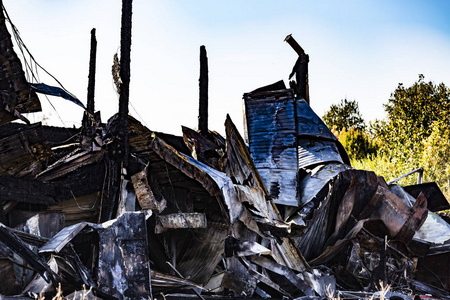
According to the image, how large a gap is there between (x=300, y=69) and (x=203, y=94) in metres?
4.20

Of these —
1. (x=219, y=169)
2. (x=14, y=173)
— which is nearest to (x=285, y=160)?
(x=219, y=169)

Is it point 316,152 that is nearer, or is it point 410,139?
point 316,152

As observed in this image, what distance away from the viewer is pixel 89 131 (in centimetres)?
870

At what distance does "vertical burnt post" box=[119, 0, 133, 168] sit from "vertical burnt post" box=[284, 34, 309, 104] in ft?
27.2

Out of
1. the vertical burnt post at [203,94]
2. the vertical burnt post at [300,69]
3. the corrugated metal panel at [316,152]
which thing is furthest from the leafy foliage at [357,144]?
the vertical burnt post at [203,94]

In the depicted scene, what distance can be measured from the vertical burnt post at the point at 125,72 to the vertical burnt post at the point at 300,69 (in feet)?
27.2

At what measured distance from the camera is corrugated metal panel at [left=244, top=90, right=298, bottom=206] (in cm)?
1356

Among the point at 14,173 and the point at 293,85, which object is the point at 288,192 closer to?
the point at 293,85

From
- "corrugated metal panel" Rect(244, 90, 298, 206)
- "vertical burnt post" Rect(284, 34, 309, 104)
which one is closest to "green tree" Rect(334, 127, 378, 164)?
"vertical burnt post" Rect(284, 34, 309, 104)

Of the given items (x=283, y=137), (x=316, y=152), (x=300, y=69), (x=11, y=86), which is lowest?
(x=316, y=152)

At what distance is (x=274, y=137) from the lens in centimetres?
1450

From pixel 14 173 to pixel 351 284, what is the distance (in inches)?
274

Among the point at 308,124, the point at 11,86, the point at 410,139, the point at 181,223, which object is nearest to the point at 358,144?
the point at 410,139

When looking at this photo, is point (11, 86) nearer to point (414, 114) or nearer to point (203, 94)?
point (203, 94)
